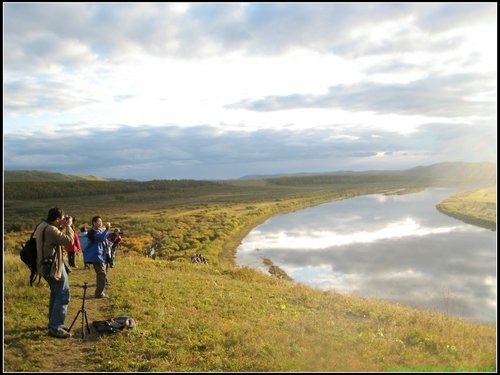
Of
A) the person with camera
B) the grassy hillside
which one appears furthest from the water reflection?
the person with camera

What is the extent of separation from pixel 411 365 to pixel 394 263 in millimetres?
32714

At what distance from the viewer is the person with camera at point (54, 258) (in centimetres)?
1037

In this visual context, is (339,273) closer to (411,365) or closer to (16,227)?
(411,365)

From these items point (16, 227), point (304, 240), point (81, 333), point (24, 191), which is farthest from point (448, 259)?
point (24, 191)

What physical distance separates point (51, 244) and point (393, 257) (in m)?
39.2

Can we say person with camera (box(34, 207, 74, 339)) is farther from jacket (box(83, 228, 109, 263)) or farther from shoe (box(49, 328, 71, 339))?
jacket (box(83, 228, 109, 263))

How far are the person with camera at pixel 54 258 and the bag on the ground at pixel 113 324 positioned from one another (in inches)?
36.3

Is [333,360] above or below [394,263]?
above

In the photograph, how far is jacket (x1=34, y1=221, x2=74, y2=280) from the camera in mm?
10336

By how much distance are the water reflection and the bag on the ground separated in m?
19.5

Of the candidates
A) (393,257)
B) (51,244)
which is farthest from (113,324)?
(393,257)

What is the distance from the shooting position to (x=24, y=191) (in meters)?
136

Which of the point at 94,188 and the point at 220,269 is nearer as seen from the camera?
the point at 220,269

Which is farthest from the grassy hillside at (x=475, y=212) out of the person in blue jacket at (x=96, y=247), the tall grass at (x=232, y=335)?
the person in blue jacket at (x=96, y=247)
